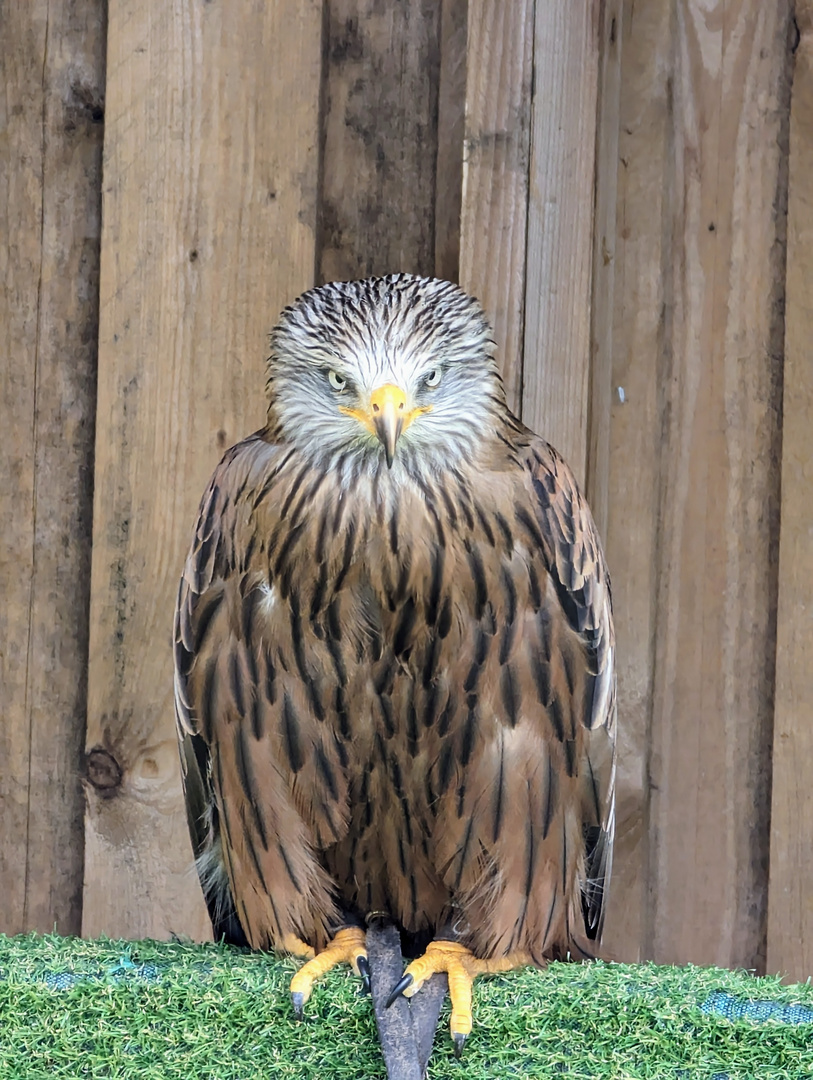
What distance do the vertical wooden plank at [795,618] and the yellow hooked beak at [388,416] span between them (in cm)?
114

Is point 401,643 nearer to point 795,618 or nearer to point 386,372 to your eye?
point 386,372

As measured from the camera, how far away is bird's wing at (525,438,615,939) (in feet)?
6.89

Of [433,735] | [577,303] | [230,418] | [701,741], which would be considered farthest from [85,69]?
[701,741]

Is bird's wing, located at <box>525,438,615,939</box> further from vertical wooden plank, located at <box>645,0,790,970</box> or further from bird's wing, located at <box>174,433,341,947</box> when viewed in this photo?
vertical wooden plank, located at <box>645,0,790,970</box>

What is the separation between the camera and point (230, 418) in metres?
2.71

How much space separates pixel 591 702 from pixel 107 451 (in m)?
1.22

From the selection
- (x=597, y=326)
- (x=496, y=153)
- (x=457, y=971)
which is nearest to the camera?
(x=457, y=971)

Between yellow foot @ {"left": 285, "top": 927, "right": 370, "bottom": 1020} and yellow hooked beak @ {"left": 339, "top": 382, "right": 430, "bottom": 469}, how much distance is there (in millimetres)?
797

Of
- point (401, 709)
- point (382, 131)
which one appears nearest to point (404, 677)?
point (401, 709)

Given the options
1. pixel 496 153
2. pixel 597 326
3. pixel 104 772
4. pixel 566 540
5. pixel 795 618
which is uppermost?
pixel 496 153

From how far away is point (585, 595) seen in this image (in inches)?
84.0

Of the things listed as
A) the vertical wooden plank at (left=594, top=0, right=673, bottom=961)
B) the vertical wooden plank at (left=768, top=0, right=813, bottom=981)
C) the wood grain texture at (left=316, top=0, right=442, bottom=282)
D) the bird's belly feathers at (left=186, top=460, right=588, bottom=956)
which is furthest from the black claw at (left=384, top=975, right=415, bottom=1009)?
the wood grain texture at (left=316, top=0, right=442, bottom=282)

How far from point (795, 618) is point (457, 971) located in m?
1.17

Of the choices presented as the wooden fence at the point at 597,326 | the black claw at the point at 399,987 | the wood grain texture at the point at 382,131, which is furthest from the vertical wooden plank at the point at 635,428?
the black claw at the point at 399,987
